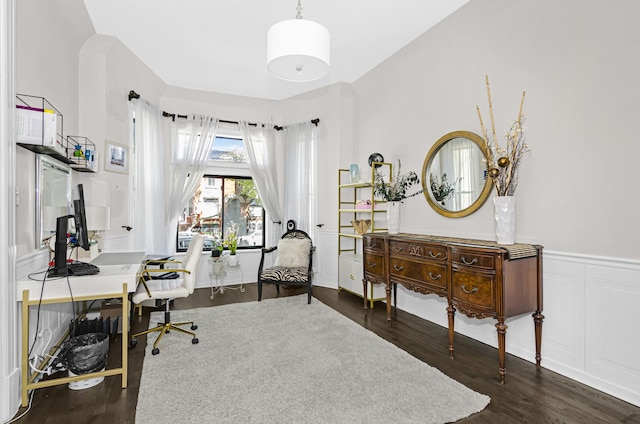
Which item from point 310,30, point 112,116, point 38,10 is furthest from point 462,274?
point 112,116

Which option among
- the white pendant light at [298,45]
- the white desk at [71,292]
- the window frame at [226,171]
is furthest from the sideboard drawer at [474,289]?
the window frame at [226,171]

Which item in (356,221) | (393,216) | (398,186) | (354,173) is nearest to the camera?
(393,216)

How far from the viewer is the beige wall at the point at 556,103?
2.20 m

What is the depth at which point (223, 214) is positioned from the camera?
567 cm

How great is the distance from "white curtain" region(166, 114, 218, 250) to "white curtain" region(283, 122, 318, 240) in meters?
1.34

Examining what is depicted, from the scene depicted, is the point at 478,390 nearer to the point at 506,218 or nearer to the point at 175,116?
the point at 506,218

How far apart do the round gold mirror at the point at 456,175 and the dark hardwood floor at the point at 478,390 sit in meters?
1.34

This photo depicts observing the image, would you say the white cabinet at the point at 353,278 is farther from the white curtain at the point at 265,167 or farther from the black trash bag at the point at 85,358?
the black trash bag at the point at 85,358

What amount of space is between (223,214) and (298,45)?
390 centimetres

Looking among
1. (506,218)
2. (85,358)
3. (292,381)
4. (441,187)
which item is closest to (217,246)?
(85,358)

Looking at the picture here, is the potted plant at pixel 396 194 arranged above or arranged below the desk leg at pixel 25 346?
above

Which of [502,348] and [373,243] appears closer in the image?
[502,348]

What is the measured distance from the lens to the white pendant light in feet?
7.52

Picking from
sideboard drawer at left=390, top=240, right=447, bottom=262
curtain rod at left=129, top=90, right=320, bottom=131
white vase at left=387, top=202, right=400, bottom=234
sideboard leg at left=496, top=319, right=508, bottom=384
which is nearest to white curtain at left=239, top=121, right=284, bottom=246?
curtain rod at left=129, top=90, right=320, bottom=131
